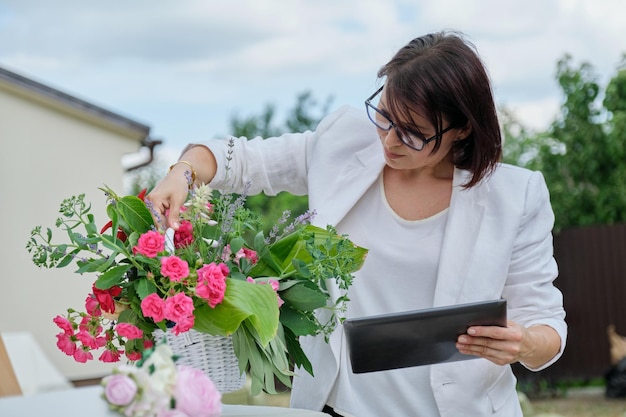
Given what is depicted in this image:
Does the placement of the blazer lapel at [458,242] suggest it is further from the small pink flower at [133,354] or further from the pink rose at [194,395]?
the pink rose at [194,395]

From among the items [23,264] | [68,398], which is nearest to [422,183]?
[68,398]

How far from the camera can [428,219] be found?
1940mm

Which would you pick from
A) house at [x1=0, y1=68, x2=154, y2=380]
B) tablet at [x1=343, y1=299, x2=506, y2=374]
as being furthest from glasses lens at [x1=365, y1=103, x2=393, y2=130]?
house at [x1=0, y1=68, x2=154, y2=380]

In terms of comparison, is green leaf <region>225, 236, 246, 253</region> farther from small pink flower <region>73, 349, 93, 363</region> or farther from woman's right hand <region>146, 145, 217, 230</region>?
small pink flower <region>73, 349, 93, 363</region>

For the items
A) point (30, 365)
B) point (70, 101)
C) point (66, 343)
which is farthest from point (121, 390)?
point (70, 101)

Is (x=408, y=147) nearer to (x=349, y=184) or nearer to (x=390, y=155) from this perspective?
(x=390, y=155)

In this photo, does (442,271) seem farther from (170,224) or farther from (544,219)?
(170,224)

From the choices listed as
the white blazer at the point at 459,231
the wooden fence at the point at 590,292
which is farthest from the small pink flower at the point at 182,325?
the wooden fence at the point at 590,292

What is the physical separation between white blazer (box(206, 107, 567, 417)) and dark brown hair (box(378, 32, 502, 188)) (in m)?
0.08

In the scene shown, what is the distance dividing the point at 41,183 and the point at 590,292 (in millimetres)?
6220

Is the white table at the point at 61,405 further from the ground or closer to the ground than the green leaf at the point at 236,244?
closer to the ground

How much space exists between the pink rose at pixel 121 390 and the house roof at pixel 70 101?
7983mm

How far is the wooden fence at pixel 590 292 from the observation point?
10.8 m

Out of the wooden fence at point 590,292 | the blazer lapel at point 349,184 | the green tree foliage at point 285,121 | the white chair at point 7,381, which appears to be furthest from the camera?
the green tree foliage at point 285,121
